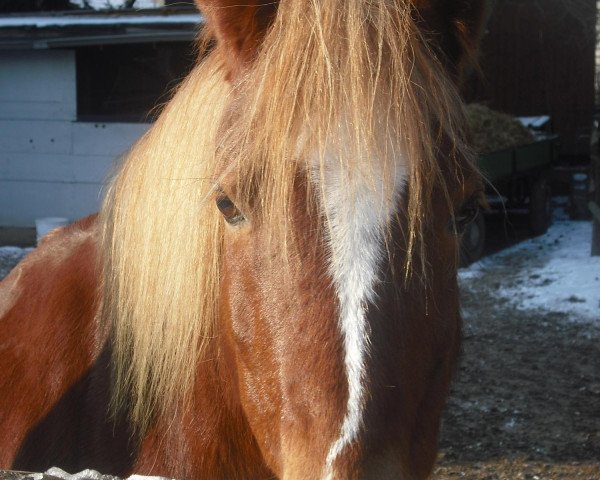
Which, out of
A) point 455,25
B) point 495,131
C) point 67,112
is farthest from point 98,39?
point 455,25

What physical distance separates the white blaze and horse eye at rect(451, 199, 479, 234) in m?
0.24

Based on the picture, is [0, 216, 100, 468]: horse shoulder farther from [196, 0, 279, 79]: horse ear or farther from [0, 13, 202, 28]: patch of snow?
[0, 13, 202, 28]: patch of snow

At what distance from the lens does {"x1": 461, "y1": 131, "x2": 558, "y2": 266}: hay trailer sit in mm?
9703

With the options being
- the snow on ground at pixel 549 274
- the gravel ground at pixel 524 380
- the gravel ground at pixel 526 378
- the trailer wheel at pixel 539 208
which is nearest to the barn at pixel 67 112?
the gravel ground at pixel 524 380

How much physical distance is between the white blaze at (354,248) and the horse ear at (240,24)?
45 centimetres

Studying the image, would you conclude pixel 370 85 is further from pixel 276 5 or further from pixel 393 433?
pixel 393 433

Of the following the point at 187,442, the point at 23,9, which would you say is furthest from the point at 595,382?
the point at 23,9

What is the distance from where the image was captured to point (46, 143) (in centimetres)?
1065

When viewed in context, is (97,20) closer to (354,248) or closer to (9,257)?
(9,257)

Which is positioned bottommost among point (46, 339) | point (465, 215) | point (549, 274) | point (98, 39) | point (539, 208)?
point (549, 274)

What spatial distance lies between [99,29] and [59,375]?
7.66 m

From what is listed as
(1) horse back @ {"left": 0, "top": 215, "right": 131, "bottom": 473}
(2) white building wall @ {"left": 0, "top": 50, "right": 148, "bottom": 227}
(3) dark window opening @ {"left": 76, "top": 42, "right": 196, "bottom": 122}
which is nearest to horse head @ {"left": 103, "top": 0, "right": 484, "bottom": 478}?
(1) horse back @ {"left": 0, "top": 215, "right": 131, "bottom": 473}

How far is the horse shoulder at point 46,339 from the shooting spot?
7.36ft

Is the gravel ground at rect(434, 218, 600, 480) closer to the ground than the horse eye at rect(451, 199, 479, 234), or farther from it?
closer to the ground
